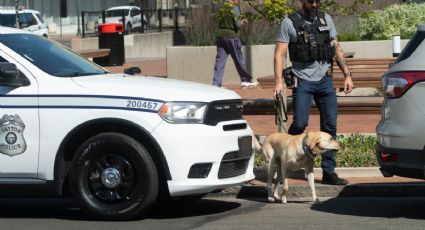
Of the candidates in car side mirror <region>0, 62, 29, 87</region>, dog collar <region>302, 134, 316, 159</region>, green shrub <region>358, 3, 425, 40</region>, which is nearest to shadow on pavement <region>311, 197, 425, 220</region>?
dog collar <region>302, 134, 316, 159</region>

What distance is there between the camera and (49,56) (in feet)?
32.8

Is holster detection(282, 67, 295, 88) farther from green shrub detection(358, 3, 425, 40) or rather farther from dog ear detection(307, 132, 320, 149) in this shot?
green shrub detection(358, 3, 425, 40)

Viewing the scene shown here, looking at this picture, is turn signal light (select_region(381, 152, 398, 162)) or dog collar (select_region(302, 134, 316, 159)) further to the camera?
dog collar (select_region(302, 134, 316, 159))

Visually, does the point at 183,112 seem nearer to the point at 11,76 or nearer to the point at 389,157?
the point at 11,76

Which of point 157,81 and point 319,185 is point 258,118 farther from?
point 157,81

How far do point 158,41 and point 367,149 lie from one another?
26.9 m

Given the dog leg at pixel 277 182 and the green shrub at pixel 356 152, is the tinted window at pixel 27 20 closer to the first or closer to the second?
the green shrub at pixel 356 152

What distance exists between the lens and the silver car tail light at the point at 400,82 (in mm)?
8781

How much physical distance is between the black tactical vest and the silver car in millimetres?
1562

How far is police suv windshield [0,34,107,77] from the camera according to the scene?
9718 mm

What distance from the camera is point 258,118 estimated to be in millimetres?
16297

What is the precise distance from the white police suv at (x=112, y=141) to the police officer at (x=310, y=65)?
51.7 inches

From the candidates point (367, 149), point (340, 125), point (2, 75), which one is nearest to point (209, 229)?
point (2, 75)

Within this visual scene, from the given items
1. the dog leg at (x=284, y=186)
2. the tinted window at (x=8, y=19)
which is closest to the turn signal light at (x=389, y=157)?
the dog leg at (x=284, y=186)
